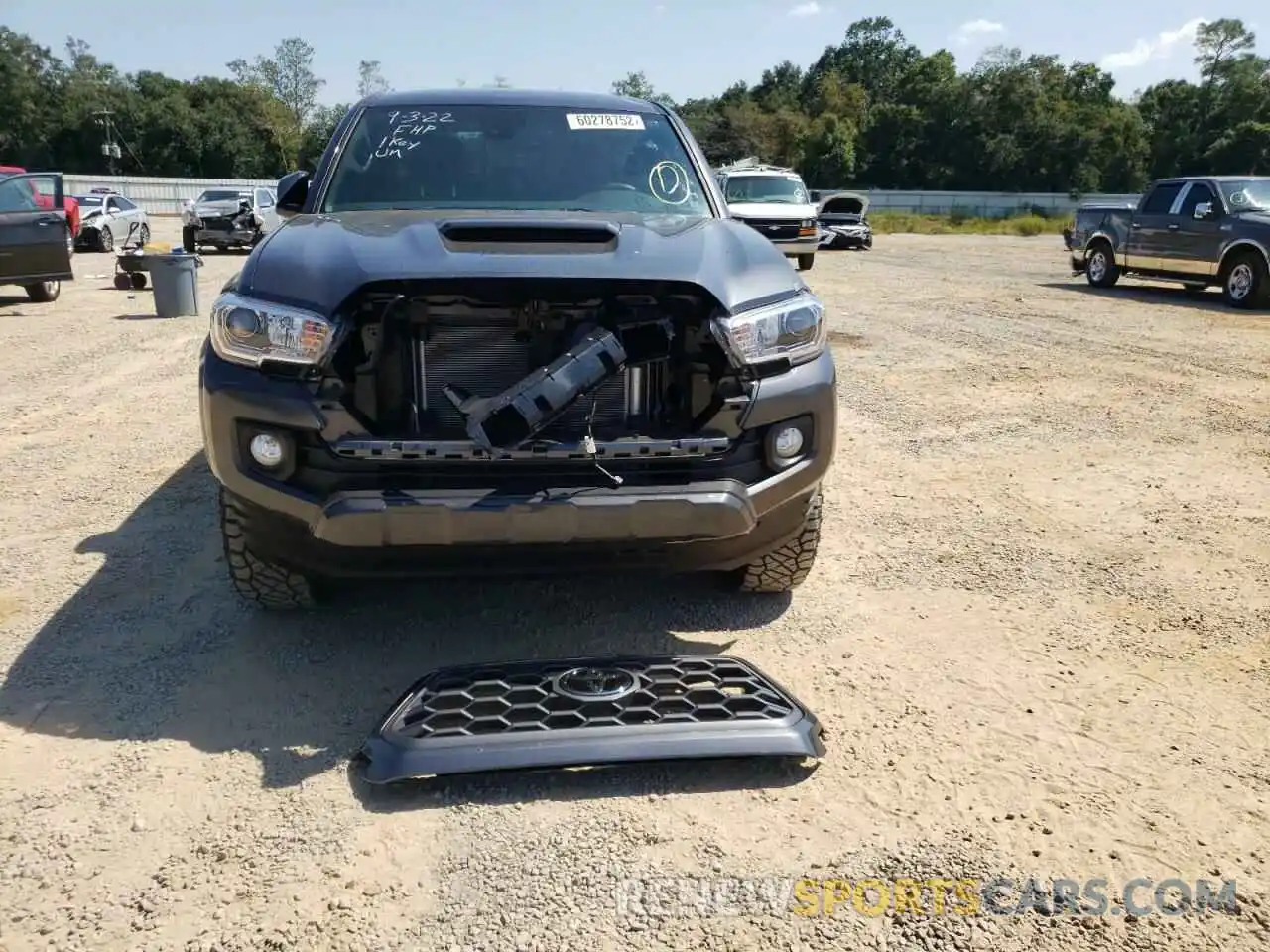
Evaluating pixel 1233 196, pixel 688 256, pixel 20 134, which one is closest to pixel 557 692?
pixel 688 256

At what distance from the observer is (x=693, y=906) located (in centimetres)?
207

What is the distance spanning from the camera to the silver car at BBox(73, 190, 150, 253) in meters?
21.2

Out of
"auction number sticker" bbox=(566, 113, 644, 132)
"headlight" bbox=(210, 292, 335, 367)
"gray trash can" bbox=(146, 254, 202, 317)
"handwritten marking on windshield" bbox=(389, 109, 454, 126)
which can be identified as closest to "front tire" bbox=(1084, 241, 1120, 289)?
"gray trash can" bbox=(146, 254, 202, 317)

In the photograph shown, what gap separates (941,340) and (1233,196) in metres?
6.39

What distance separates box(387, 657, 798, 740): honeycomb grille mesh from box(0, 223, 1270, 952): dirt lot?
5.8 inches

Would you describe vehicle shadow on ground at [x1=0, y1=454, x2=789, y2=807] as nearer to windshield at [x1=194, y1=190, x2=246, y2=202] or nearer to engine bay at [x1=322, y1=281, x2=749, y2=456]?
engine bay at [x1=322, y1=281, x2=749, y2=456]

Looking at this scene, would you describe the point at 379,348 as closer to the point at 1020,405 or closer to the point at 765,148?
the point at 1020,405

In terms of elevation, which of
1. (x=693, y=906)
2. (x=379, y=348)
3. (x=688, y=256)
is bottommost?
(x=693, y=906)

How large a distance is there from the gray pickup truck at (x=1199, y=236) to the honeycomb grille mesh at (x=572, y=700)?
12728 mm

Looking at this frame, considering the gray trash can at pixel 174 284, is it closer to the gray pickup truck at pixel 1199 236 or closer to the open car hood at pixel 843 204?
the gray pickup truck at pixel 1199 236

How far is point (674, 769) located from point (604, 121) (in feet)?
9.20

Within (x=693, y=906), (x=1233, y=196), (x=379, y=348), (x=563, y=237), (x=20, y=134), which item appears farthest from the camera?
(x=20, y=134)

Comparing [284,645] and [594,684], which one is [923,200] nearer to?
[284,645]

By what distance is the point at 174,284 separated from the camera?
36.8 feet
